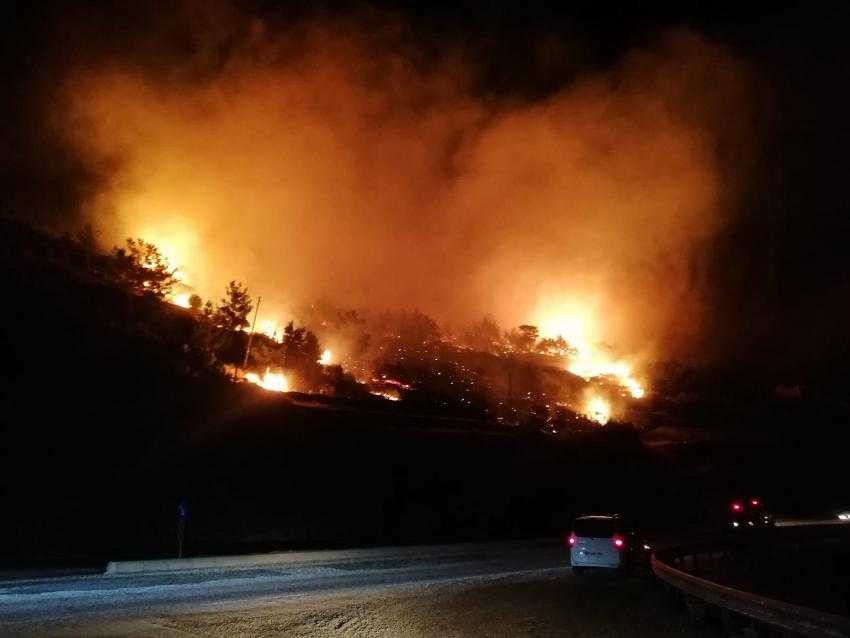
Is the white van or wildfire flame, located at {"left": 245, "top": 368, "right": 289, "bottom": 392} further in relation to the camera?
wildfire flame, located at {"left": 245, "top": 368, "right": 289, "bottom": 392}

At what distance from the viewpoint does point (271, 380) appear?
5194 centimetres

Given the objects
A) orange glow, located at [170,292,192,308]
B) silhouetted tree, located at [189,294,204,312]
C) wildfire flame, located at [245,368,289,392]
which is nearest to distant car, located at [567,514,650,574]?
wildfire flame, located at [245,368,289,392]

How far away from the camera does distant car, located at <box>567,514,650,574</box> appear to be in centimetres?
1892

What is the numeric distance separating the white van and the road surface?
457 millimetres

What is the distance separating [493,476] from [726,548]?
2040 cm

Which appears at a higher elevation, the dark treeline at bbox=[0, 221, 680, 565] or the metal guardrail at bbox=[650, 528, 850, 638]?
the dark treeline at bbox=[0, 221, 680, 565]

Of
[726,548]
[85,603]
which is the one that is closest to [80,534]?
[85,603]

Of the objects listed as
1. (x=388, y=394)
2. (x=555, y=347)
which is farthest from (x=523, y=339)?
(x=388, y=394)

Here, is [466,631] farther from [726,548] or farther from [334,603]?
[726,548]

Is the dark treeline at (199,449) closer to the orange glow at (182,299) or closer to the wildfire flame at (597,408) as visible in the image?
the orange glow at (182,299)

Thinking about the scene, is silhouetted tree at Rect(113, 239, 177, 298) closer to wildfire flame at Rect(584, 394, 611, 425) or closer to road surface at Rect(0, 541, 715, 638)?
road surface at Rect(0, 541, 715, 638)

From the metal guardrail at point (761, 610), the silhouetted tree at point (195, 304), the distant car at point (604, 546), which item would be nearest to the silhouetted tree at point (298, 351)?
the silhouetted tree at point (195, 304)

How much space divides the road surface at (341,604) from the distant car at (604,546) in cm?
44

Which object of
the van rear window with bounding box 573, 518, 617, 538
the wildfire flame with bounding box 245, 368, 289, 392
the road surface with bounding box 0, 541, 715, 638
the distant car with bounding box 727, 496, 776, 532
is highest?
the wildfire flame with bounding box 245, 368, 289, 392
